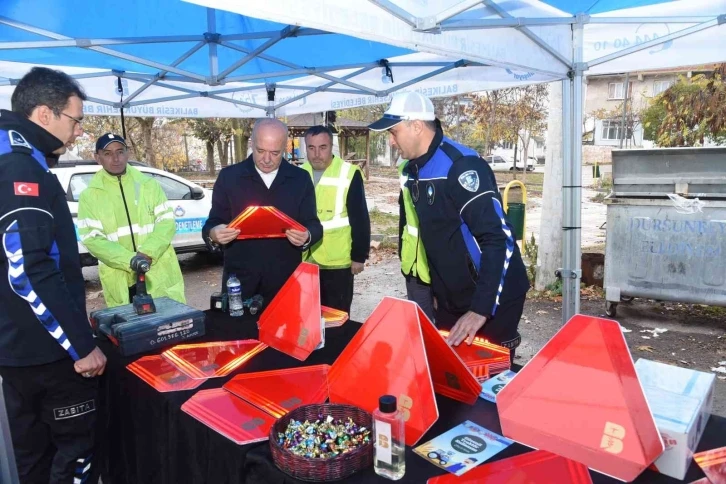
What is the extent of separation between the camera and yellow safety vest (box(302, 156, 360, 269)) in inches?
150

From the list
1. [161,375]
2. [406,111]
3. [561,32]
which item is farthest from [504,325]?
[561,32]

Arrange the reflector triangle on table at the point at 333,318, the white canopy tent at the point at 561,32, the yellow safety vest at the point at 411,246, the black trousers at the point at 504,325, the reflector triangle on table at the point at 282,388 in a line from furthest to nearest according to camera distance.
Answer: the yellow safety vest at the point at 411,246 < the reflector triangle on table at the point at 333,318 < the black trousers at the point at 504,325 < the white canopy tent at the point at 561,32 < the reflector triangle on table at the point at 282,388

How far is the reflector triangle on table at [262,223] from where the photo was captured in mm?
2576

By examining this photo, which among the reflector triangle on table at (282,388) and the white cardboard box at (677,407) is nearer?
the white cardboard box at (677,407)

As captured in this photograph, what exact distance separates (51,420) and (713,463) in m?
2.14

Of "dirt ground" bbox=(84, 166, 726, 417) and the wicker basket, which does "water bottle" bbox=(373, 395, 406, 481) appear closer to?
the wicker basket

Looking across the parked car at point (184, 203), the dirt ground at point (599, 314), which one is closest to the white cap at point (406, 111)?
the dirt ground at point (599, 314)

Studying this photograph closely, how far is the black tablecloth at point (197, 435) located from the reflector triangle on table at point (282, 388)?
8cm

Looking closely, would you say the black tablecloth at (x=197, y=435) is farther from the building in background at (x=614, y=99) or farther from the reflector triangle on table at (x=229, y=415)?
the building in background at (x=614, y=99)

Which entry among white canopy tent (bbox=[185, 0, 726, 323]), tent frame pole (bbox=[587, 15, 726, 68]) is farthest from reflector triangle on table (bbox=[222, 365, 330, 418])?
tent frame pole (bbox=[587, 15, 726, 68])

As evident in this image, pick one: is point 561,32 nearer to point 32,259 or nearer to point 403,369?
point 403,369

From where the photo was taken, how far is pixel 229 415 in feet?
5.38

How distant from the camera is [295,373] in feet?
6.36

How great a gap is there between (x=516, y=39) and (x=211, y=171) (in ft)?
81.3
